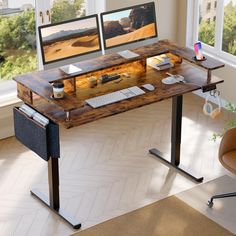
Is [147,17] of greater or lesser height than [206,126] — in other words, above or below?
above

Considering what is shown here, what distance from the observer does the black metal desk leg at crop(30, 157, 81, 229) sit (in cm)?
524

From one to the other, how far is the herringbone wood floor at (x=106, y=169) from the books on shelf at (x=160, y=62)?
906mm

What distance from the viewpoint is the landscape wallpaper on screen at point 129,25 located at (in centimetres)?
573

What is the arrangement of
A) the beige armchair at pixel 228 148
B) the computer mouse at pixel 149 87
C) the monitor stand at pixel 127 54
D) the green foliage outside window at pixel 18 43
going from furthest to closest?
the green foliage outside window at pixel 18 43
the monitor stand at pixel 127 54
the computer mouse at pixel 149 87
the beige armchair at pixel 228 148

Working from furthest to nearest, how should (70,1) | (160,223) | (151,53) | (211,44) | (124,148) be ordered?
(211,44)
(70,1)
(124,148)
(151,53)
(160,223)

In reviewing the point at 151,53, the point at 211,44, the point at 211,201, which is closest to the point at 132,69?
the point at 151,53

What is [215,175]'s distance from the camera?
6.00 metres

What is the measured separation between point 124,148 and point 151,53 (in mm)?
1092

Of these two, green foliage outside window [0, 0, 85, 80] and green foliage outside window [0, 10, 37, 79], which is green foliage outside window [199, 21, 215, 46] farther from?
green foliage outside window [0, 10, 37, 79]

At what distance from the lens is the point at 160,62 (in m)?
5.93

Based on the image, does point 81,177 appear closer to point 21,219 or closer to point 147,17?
point 21,219

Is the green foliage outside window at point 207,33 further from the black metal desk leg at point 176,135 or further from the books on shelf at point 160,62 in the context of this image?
the black metal desk leg at point 176,135

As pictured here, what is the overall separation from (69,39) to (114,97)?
625mm

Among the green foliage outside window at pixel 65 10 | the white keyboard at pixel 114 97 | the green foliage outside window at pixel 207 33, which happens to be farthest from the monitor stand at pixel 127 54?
the green foliage outside window at pixel 207 33
